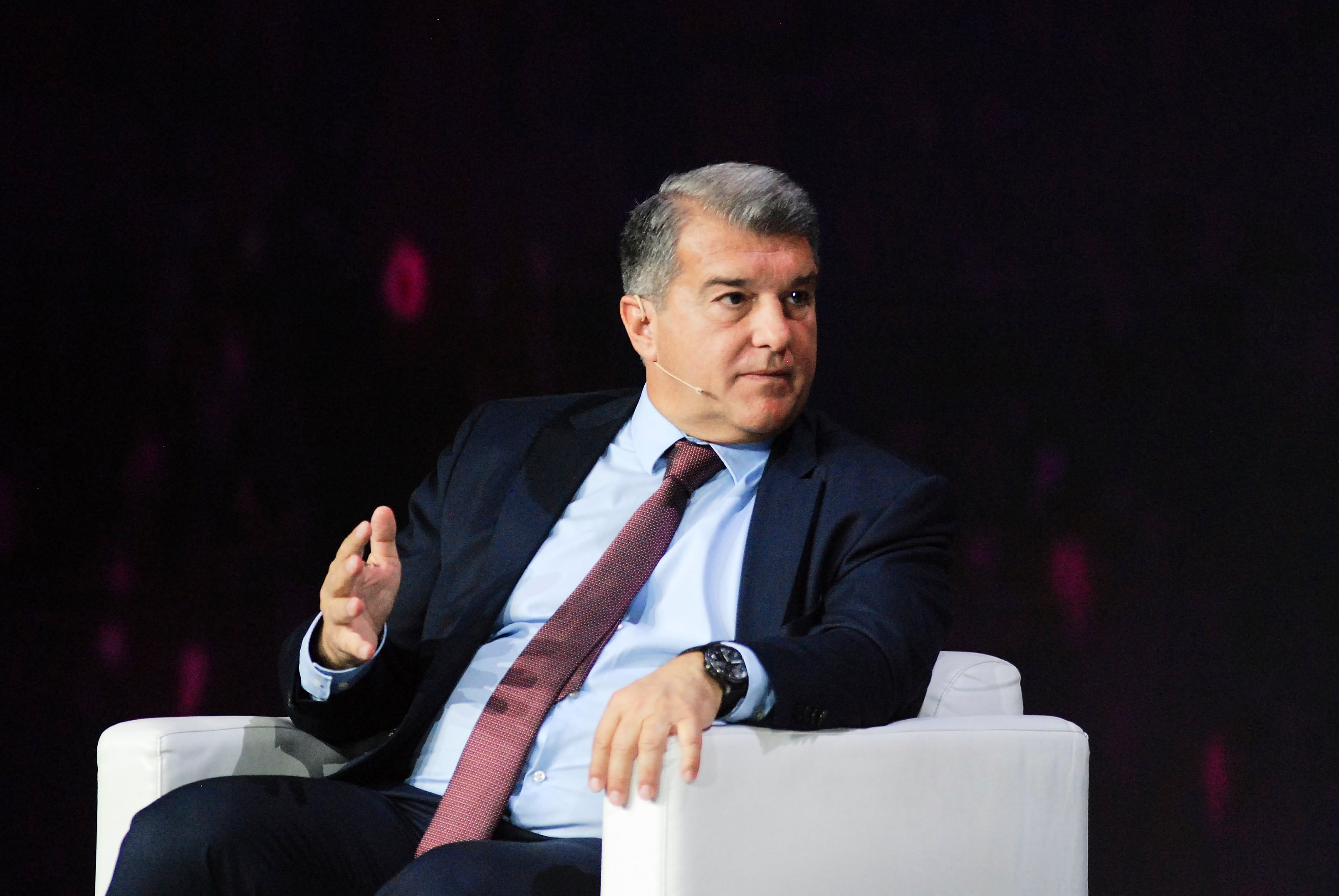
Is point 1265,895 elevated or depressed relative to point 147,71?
depressed

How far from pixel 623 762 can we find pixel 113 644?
55.9 inches

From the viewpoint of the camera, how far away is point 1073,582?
2473 millimetres

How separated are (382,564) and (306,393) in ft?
3.08

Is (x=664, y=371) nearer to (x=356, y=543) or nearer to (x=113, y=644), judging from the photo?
(x=356, y=543)

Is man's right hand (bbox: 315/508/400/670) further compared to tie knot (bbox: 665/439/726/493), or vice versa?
tie knot (bbox: 665/439/726/493)

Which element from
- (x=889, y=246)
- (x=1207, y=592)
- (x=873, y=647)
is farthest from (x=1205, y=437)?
(x=873, y=647)

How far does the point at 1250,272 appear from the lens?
239 cm

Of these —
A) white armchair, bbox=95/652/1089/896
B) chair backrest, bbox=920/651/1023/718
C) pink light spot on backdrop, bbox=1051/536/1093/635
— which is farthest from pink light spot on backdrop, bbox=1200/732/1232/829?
white armchair, bbox=95/652/1089/896

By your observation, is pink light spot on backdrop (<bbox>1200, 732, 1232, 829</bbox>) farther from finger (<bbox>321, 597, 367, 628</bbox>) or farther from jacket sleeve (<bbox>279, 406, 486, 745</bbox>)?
finger (<bbox>321, 597, 367, 628</bbox>)

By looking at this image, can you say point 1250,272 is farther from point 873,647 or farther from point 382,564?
point 382,564

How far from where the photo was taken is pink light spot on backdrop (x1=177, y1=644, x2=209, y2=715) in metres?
2.45

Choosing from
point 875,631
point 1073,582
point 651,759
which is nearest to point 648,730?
point 651,759

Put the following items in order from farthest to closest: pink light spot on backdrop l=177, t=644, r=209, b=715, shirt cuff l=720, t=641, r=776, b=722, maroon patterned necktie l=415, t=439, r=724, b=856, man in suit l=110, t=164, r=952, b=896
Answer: pink light spot on backdrop l=177, t=644, r=209, b=715, maroon patterned necktie l=415, t=439, r=724, b=856, man in suit l=110, t=164, r=952, b=896, shirt cuff l=720, t=641, r=776, b=722

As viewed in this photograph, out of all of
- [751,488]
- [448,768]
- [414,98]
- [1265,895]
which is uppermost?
[414,98]
